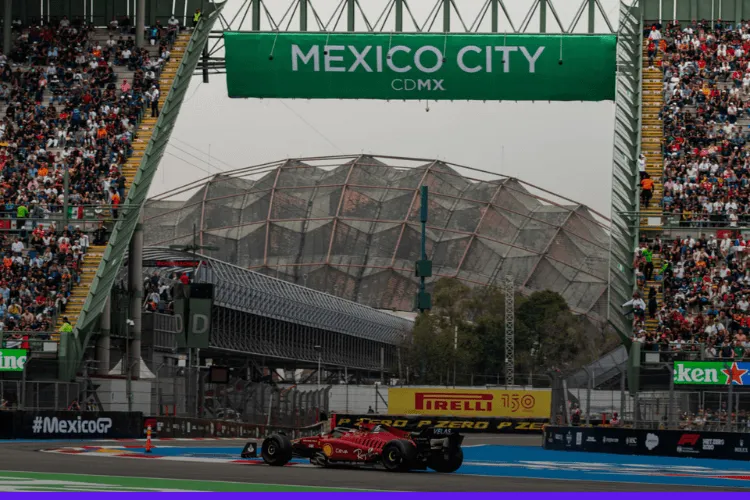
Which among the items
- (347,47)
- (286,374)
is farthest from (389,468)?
(286,374)

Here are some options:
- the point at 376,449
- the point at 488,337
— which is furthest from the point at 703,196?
the point at 488,337

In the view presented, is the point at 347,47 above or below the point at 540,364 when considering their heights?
above

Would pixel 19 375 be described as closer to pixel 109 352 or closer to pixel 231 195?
pixel 109 352

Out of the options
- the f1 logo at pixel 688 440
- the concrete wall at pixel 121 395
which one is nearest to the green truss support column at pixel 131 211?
the concrete wall at pixel 121 395

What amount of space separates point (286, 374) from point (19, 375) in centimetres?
7009

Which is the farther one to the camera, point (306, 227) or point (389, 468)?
point (306, 227)

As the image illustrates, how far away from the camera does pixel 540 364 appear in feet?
301

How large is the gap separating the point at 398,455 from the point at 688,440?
1357cm

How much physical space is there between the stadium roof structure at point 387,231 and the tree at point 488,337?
13365 mm

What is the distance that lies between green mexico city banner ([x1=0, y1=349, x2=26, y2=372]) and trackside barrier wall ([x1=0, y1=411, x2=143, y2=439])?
5182 mm

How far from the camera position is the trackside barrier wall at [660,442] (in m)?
32.8

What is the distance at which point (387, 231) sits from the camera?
116 m

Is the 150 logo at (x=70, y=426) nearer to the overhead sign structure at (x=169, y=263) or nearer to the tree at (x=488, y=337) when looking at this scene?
the overhead sign structure at (x=169, y=263)

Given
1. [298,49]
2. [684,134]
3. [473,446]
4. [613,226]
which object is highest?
[298,49]
